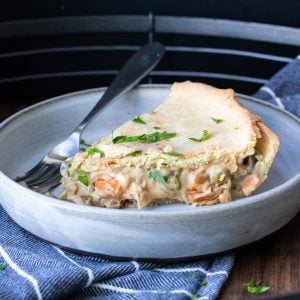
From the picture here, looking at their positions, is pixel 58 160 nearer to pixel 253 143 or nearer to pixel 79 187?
pixel 79 187

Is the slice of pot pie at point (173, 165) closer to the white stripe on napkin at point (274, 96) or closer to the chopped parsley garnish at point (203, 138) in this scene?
the chopped parsley garnish at point (203, 138)

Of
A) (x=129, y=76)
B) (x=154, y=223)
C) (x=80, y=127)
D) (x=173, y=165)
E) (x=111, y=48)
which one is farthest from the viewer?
(x=111, y=48)

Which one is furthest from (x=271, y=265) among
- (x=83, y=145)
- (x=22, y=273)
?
(x=83, y=145)

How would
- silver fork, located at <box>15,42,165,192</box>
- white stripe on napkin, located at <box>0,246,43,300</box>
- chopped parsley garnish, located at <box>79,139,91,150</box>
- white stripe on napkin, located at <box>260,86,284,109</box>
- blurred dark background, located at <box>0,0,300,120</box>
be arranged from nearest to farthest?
1. white stripe on napkin, located at <box>0,246,43,300</box>
2. silver fork, located at <box>15,42,165,192</box>
3. chopped parsley garnish, located at <box>79,139,91,150</box>
4. white stripe on napkin, located at <box>260,86,284,109</box>
5. blurred dark background, located at <box>0,0,300,120</box>

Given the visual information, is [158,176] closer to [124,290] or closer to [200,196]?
[200,196]

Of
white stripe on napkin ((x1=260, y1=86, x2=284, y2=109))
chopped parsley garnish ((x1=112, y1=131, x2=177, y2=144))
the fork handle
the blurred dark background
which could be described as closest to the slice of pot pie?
chopped parsley garnish ((x1=112, y1=131, x2=177, y2=144))

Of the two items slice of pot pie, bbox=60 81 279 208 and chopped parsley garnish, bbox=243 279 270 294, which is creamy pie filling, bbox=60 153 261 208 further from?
chopped parsley garnish, bbox=243 279 270 294

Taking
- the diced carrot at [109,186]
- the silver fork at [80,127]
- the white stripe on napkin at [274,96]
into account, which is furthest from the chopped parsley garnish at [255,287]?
the white stripe on napkin at [274,96]
